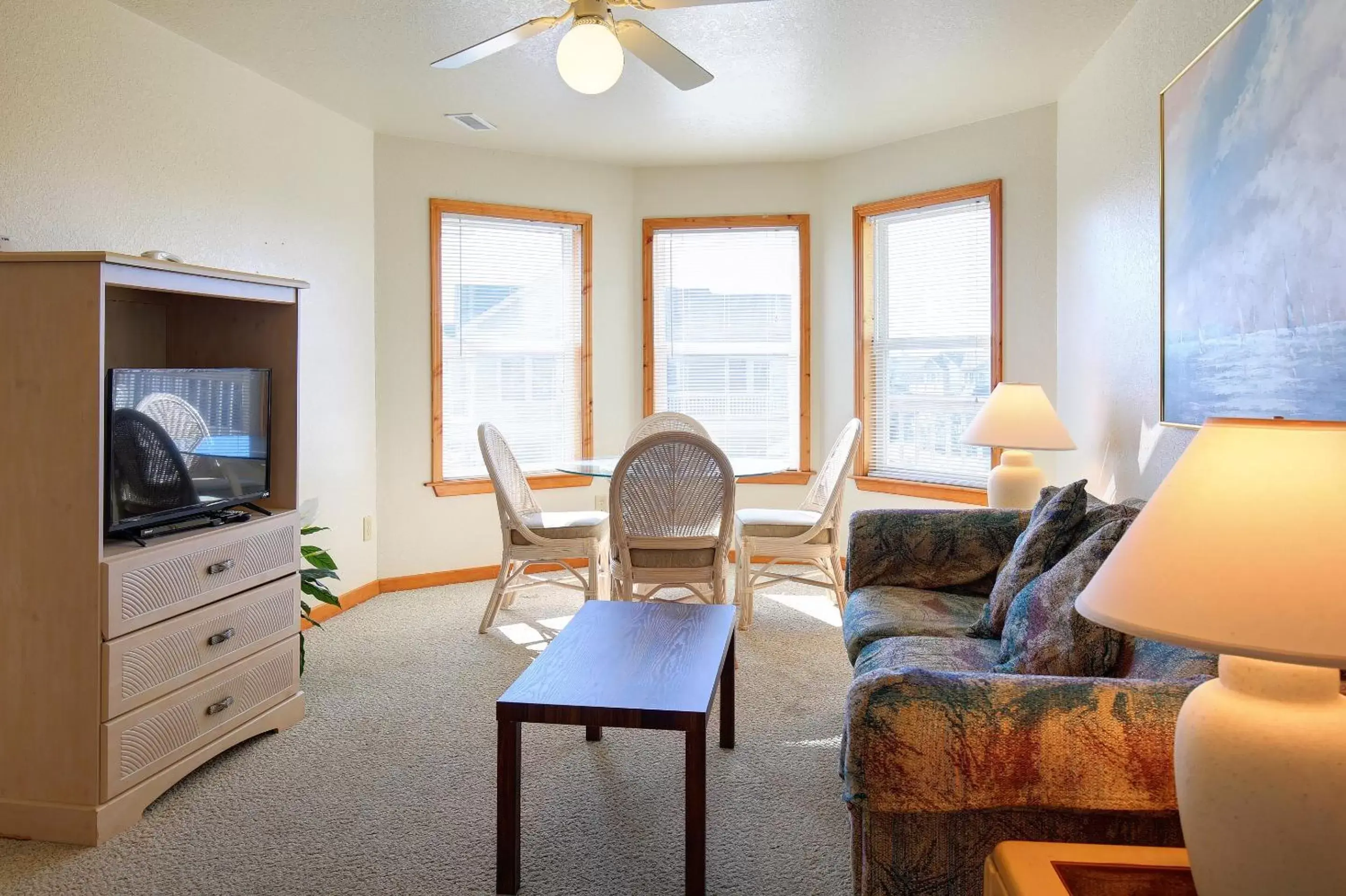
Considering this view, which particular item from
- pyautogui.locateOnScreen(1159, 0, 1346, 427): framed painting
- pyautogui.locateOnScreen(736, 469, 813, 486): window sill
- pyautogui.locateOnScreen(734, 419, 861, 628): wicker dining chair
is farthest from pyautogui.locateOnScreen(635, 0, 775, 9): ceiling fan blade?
pyautogui.locateOnScreen(736, 469, 813, 486): window sill

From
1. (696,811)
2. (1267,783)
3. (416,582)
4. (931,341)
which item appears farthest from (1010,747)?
(416,582)

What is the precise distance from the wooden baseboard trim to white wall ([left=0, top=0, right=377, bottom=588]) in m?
0.08

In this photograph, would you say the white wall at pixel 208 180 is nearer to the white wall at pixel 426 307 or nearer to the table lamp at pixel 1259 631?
the white wall at pixel 426 307

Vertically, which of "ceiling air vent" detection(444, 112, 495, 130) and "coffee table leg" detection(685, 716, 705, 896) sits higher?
"ceiling air vent" detection(444, 112, 495, 130)

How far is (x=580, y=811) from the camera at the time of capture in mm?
2549

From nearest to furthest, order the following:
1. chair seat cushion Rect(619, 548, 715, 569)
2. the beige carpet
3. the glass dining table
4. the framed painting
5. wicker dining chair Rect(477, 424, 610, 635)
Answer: the framed painting, the beige carpet, chair seat cushion Rect(619, 548, 715, 569), wicker dining chair Rect(477, 424, 610, 635), the glass dining table

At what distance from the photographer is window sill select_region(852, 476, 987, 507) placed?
4906mm

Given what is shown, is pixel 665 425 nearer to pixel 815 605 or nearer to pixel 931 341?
pixel 815 605

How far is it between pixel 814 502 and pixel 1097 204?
6.36 feet

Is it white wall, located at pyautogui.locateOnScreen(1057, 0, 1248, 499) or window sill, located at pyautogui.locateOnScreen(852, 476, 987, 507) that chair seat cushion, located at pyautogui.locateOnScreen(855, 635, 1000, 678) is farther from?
window sill, located at pyautogui.locateOnScreen(852, 476, 987, 507)

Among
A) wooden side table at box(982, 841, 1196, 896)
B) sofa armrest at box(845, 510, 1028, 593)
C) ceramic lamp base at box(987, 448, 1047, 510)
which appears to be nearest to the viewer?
wooden side table at box(982, 841, 1196, 896)

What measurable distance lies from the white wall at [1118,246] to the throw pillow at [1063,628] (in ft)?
2.57

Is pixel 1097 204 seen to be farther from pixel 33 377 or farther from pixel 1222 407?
pixel 33 377

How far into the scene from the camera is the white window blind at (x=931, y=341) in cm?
497
